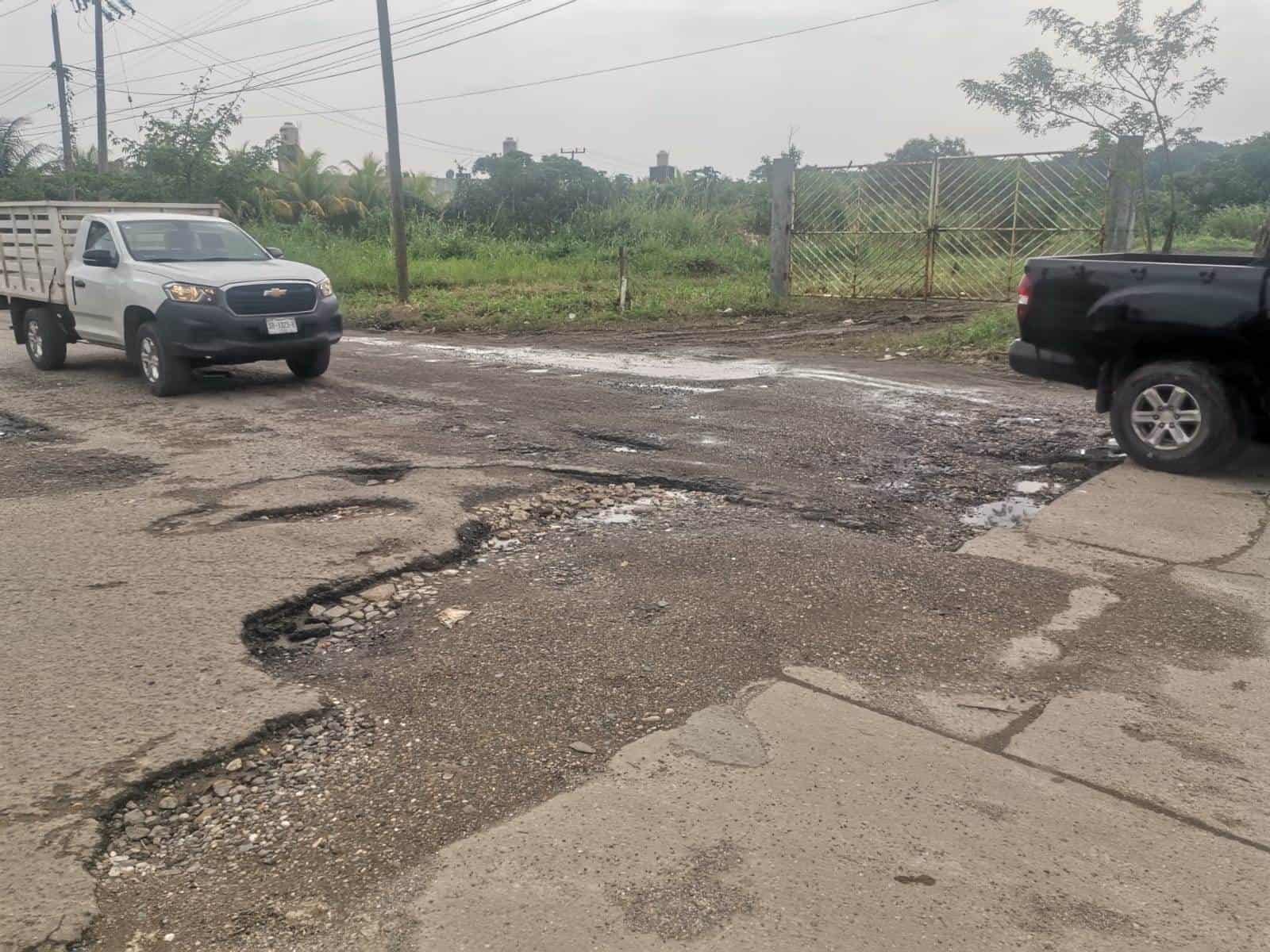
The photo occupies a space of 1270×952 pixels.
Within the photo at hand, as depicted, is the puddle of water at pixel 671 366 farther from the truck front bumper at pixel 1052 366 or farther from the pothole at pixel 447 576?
the pothole at pixel 447 576

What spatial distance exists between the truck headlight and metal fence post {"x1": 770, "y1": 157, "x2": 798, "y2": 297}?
10.4m

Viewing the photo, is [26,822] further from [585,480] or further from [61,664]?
[585,480]

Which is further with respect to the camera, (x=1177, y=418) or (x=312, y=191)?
(x=312, y=191)

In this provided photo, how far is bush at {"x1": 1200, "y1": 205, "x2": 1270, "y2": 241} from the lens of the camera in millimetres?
29825

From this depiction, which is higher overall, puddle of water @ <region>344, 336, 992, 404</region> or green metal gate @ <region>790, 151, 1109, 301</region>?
green metal gate @ <region>790, 151, 1109, 301</region>

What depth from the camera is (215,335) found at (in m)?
9.61

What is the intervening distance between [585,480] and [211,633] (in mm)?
2850

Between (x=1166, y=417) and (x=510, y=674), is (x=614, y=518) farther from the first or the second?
(x=1166, y=417)

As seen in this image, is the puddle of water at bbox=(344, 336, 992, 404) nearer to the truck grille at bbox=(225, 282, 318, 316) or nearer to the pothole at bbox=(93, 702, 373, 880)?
the truck grille at bbox=(225, 282, 318, 316)

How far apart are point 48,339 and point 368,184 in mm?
27721

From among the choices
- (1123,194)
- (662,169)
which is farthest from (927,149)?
(1123,194)

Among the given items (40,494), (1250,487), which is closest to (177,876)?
(40,494)

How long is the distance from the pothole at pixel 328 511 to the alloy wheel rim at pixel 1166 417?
4695mm

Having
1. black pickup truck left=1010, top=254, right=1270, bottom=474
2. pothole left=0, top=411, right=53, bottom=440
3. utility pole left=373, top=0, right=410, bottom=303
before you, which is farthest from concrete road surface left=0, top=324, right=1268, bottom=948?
utility pole left=373, top=0, right=410, bottom=303
